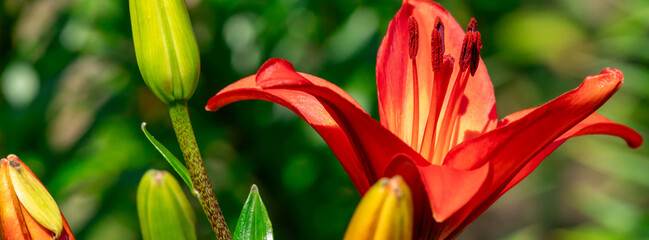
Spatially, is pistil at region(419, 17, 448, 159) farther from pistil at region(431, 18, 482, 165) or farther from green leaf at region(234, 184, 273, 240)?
green leaf at region(234, 184, 273, 240)

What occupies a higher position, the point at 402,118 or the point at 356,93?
the point at 402,118

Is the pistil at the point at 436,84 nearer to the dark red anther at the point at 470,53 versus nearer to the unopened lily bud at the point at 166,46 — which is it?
the dark red anther at the point at 470,53

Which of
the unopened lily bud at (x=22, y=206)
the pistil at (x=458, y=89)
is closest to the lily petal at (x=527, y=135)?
the pistil at (x=458, y=89)

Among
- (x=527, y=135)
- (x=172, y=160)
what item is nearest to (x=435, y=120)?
(x=527, y=135)

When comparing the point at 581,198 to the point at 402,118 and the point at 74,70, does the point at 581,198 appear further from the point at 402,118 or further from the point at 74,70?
the point at 402,118

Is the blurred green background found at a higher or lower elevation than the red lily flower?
lower

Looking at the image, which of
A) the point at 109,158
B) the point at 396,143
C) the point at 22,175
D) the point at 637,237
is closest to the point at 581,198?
the point at 637,237

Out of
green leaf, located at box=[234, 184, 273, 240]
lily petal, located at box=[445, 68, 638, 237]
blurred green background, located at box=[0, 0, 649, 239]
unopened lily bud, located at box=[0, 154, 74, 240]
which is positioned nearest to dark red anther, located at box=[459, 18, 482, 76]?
lily petal, located at box=[445, 68, 638, 237]
